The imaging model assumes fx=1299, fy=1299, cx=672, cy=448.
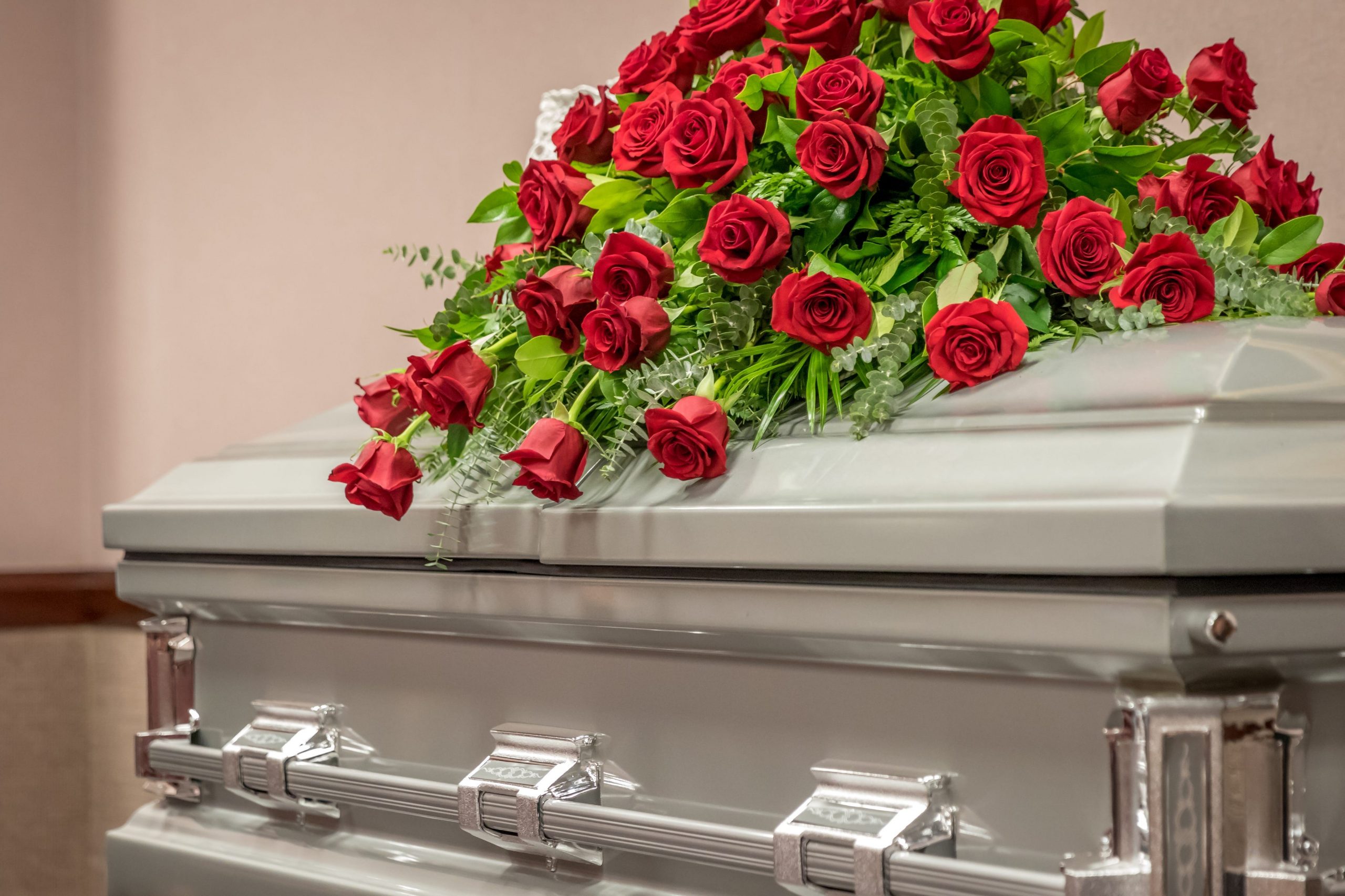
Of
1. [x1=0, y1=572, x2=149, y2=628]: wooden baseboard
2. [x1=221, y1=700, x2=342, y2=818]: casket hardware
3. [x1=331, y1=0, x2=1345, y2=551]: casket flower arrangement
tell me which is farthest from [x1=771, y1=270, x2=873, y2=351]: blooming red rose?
[x1=0, y1=572, x2=149, y2=628]: wooden baseboard

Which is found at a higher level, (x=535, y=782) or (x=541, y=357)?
(x=541, y=357)

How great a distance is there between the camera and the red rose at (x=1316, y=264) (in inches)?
40.9

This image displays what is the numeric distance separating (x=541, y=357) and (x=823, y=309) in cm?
25

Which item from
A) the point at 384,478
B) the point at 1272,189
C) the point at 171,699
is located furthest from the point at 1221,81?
the point at 171,699

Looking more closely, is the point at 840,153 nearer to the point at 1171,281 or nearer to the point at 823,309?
the point at 823,309

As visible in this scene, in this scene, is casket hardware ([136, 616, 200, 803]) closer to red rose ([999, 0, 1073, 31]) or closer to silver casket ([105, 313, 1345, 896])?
silver casket ([105, 313, 1345, 896])

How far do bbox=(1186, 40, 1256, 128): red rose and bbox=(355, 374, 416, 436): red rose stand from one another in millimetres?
712

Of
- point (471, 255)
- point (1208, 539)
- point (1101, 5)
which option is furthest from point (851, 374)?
point (471, 255)

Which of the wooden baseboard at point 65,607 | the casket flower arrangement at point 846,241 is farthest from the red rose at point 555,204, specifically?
the wooden baseboard at point 65,607

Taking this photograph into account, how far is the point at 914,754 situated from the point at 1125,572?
9.1 inches

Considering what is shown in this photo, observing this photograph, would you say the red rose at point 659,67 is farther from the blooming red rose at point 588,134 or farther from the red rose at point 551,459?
the red rose at point 551,459

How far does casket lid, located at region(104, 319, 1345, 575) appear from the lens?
684 mm

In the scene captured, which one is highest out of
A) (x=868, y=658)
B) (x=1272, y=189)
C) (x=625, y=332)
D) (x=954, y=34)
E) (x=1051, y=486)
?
(x=954, y=34)

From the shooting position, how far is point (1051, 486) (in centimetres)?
74
